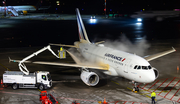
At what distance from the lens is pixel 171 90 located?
30328 millimetres

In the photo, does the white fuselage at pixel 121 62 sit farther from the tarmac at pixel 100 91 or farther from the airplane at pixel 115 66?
the tarmac at pixel 100 91

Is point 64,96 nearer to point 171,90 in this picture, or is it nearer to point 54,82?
point 54,82

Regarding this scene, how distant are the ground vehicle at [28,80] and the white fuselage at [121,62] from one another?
8.96 metres

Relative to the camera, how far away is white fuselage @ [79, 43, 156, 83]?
1101 inches

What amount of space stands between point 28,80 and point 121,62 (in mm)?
12325

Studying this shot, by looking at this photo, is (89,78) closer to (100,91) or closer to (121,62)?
(100,91)

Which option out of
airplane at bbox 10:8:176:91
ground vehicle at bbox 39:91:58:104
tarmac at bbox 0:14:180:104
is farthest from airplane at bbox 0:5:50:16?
ground vehicle at bbox 39:91:58:104

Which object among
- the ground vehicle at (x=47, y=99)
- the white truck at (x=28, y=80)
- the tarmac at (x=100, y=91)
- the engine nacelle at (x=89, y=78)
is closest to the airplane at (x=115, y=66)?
the engine nacelle at (x=89, y=78)

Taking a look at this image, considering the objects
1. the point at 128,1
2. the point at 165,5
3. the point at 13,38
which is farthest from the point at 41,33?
the point at 128,1

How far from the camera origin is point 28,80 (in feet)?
97.9

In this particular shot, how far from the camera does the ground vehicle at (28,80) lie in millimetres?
29797

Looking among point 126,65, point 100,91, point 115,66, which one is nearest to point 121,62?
point 126,65

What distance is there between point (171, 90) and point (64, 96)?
1398 cm

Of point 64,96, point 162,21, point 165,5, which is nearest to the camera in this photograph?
point 64,96
